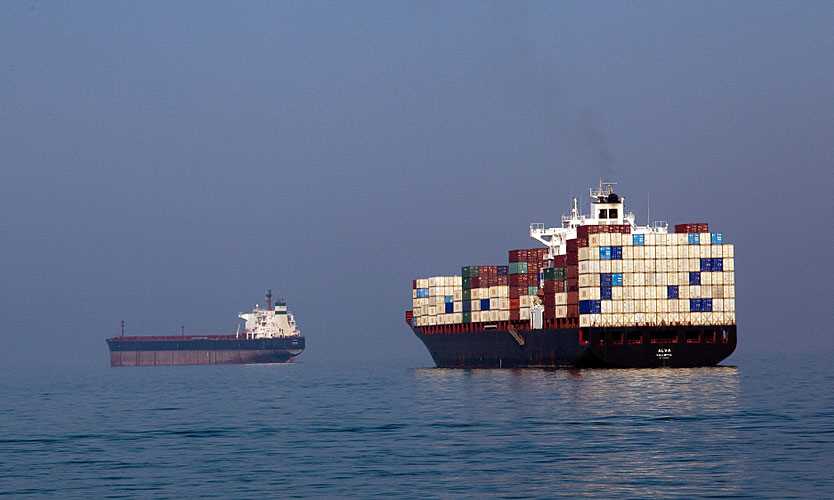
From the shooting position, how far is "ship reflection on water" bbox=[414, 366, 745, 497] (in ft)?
156

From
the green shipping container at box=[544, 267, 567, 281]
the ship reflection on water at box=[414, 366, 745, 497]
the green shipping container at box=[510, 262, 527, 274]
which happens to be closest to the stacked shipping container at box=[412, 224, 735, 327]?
the green shipping container at box=[544, 267, 567, 281]

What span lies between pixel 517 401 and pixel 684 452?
1186 inches

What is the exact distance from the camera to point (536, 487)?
45969 mm

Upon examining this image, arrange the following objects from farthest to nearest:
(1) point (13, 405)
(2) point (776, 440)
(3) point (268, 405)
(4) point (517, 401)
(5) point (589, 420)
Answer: (1) point (13, 405), (3) point (268, 405), (4) point (517, 401), (5) point (589, 420), (2) point (776, 440)

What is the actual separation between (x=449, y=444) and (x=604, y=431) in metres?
7.62

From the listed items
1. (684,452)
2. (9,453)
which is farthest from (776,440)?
(9,453)

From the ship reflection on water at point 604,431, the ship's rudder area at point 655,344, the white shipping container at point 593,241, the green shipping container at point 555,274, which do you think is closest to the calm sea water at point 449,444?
the ship reflection on water at point 604,431

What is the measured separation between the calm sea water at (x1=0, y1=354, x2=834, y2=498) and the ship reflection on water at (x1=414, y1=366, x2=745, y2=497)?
0.11 meters

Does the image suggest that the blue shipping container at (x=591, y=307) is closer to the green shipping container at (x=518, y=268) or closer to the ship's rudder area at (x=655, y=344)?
the ship's rudder area at (x=655, y=344)

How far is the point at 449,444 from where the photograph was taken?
59.8m

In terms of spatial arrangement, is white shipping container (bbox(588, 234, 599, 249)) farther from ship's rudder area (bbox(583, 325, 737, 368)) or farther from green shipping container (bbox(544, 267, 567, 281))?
green shipping container (bbox(544, 267, 567, 281))

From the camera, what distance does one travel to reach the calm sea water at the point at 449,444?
154 feet

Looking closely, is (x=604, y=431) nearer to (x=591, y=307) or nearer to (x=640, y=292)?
(x=591, y=307)

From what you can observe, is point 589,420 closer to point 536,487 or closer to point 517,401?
point 517,401
